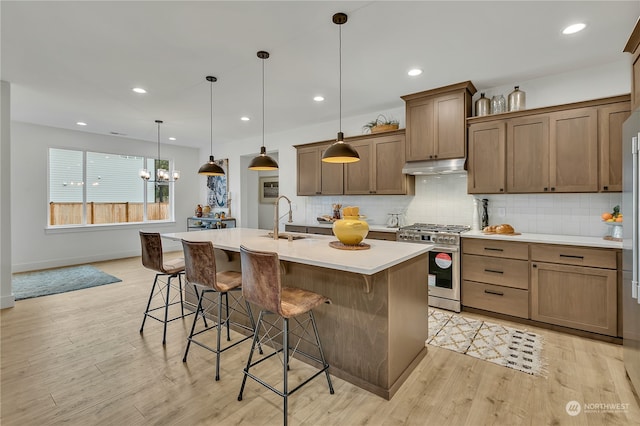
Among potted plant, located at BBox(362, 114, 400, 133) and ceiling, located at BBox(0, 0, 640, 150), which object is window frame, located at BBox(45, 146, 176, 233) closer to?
ceiling, located at BBox(0, 0, 640, 150)

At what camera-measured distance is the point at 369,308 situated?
2055mm

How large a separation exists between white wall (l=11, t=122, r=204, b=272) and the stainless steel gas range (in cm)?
641

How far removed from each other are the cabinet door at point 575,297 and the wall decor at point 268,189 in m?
5.45

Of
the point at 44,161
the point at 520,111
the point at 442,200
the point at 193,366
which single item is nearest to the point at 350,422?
the point at 193,366

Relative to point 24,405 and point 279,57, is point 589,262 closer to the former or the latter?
point 279,57

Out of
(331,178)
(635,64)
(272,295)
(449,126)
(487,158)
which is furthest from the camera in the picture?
(331,178)

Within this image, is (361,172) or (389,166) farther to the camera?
(361,172)

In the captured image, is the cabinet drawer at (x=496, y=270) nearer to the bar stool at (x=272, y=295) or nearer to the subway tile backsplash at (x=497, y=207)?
the subway tile backsplash at (x=497, y=207)

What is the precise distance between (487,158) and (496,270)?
1.31 metres

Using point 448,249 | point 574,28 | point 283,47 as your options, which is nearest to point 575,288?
point 448,249

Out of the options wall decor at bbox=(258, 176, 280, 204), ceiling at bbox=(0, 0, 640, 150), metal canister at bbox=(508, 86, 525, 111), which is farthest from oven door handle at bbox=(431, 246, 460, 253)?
wall decor at bbox=(258, 176, 280, 204)

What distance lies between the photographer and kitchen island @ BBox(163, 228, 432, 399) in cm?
198

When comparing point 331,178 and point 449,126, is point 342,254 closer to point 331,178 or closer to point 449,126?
point 449,126

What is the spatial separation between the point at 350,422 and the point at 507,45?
3.34 metres
